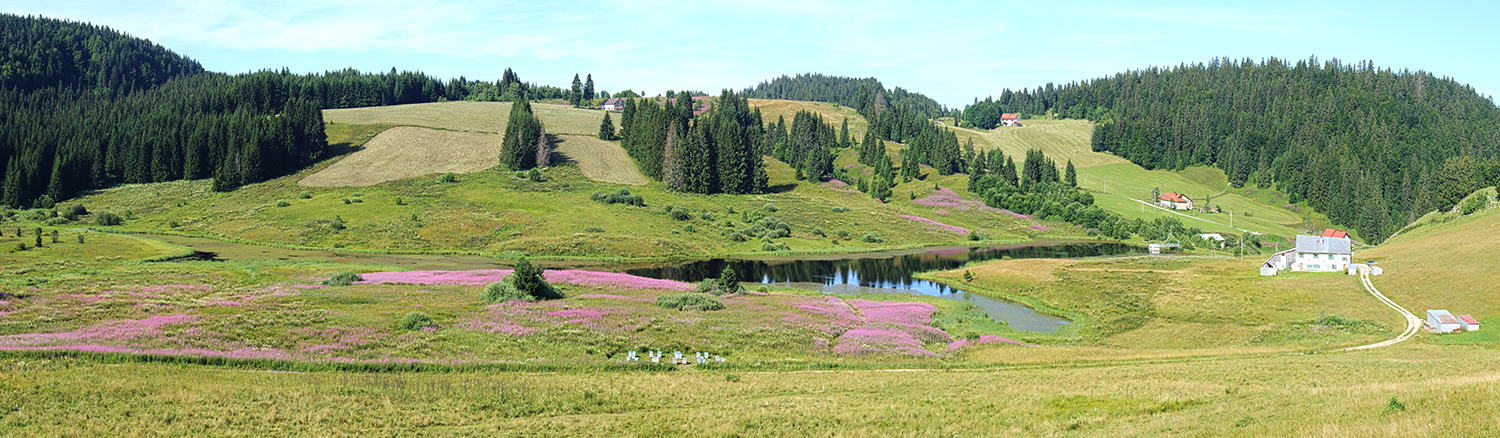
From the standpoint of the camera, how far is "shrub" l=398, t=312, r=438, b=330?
36.8 metres

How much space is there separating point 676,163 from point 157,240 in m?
76.3

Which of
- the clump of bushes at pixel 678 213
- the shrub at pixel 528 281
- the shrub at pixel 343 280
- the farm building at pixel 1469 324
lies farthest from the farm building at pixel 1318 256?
the shrub at pixel 343 280

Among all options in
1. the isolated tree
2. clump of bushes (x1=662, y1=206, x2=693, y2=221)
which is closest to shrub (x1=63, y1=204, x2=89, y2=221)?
clump of bushes (x1=662, y1=206, x2=693, y2=221)

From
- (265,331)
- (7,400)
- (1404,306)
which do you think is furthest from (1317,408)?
(1404,306)

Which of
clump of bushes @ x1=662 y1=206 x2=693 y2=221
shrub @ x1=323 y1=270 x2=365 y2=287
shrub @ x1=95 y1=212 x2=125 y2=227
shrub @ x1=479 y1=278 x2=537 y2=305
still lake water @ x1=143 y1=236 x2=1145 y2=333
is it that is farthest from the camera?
clump of bushes @ x1=662 y1=206 x2=693 y2=221

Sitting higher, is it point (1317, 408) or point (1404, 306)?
point (1317, 408)

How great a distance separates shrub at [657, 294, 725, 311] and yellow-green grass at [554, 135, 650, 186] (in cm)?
9503

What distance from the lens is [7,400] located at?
21.0 m

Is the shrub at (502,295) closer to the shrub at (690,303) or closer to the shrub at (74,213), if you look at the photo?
the shrub at (690,303)

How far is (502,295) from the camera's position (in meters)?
48.3

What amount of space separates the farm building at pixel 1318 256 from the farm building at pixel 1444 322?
1110 inches

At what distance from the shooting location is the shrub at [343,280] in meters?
54.9

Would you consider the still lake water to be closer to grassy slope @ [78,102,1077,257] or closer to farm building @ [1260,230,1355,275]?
grassy slope @ [78,102,1077,257]

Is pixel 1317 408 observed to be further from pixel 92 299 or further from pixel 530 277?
pixel 92 299
